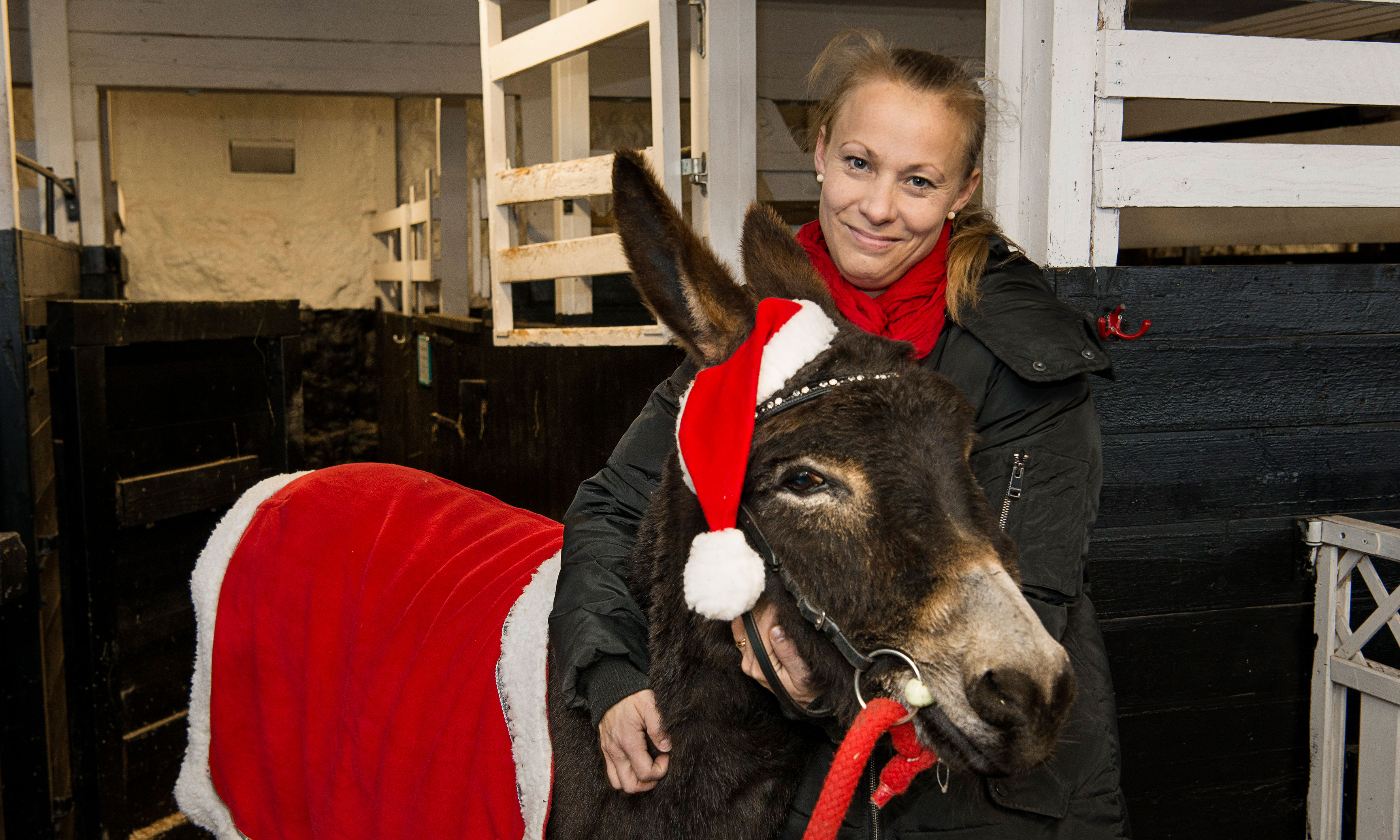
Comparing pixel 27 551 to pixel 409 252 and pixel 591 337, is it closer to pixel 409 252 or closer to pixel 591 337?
pixel 591 337

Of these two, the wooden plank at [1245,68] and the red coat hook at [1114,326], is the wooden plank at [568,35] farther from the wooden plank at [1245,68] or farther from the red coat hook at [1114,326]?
the red coat hook at [1114,326]

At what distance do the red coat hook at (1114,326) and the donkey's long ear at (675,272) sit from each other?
104 centimetres

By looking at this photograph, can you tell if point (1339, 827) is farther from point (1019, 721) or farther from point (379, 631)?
point (379, 631)

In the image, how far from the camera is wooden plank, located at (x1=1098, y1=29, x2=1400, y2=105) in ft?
6.29

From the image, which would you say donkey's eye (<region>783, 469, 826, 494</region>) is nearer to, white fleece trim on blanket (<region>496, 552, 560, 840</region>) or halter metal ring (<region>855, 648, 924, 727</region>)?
halter metal ring (<region>855, 648, 924, 727</region>)

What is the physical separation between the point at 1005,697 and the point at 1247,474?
1511mm

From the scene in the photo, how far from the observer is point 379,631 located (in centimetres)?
188

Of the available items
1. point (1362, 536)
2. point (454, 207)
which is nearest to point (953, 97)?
point (1362, 536)

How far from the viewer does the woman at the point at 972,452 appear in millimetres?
1272

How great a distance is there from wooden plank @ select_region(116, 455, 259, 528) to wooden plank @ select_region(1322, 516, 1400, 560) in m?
3.32

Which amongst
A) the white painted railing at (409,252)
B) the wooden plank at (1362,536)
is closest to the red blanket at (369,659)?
the wooden plank at (1362,536)

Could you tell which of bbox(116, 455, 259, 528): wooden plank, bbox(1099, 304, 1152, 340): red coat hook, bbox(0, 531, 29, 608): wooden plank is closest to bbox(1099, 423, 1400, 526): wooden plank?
bbox(1099, 304, 1152, 340): red coat hook

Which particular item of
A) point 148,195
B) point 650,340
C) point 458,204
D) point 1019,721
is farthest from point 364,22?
point 1019,721

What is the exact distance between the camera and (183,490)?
3059 mm
